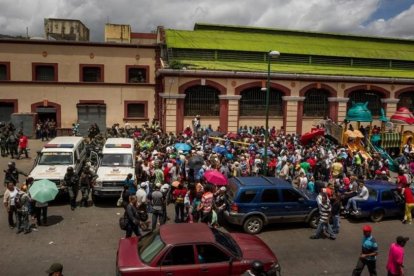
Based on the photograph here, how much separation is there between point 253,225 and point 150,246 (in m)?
5.42

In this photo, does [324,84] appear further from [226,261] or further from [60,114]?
[226,261]

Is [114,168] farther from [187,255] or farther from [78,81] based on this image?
[78,81]

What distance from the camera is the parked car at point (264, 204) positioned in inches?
518

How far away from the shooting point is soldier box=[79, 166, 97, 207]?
51.3ft

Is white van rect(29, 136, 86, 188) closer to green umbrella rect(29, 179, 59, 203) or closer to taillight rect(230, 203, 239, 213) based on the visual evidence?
green umbrella rect(29, 179, 59, 203)

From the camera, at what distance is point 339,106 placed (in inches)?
1238

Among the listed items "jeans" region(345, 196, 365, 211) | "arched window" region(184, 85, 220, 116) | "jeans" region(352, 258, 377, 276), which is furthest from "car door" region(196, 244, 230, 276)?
"arched window" region(184, 85, 220, 116)

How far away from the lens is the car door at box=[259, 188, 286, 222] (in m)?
13.4

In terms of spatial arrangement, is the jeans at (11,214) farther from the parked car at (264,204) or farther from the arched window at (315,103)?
the arched window at (315,103)

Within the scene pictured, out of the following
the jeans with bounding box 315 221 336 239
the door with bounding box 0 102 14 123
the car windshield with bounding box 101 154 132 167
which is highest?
the door with bounding box 0 102 14 123

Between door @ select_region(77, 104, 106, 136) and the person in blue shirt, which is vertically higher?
door @ select_region(77, 104, 106, 136)

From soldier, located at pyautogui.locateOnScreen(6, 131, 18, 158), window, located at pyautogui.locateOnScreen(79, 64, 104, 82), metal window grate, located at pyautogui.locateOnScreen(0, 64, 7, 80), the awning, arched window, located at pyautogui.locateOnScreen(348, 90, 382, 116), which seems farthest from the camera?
arched window, located at pyautogui.locateOnScreen(348, 90, 382, 116)

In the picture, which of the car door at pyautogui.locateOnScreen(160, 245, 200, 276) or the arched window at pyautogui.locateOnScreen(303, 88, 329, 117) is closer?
the car door at pyautogui.locateOnScreen(160, 245, 200, 276)

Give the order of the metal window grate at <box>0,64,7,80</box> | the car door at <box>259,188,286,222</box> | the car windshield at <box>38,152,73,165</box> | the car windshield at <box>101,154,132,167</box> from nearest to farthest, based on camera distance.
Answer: the car door at <box>259,188,286,222</box> < the car windshield at <box>38,152,73,165</box> < the car windshield at <box>101,154,132,167</box> < the metal window grate at <box>0,64,7,80</box>
